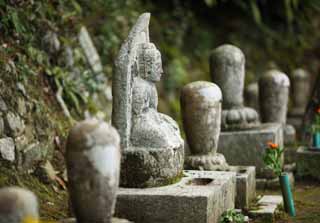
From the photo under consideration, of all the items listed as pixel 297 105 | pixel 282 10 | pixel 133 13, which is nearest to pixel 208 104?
pixel 133 13

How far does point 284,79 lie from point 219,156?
2.40m

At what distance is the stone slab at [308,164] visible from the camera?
26.4 feet

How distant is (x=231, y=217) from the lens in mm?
5723

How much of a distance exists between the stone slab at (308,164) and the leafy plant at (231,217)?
97.9 inches

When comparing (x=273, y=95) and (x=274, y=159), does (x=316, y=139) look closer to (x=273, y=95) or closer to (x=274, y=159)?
(x=273, y=95)

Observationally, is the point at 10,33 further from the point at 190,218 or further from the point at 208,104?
the point at 190,218

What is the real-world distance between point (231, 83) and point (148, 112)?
2484 mm

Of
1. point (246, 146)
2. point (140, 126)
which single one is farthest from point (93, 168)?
point (246, 146)

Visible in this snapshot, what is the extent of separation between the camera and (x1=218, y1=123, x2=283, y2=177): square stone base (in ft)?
25.8

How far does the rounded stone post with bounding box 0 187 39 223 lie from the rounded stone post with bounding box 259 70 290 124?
219 inches

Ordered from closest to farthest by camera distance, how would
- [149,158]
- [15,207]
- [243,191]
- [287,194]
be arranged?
[15,207]
[149,158]
[287,194]
[243,191]

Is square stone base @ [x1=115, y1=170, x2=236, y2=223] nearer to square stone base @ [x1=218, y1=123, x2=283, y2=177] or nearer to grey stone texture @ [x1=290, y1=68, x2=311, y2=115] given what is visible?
square stone base @ [x1=218, y1=123, x2=283, y2=177]

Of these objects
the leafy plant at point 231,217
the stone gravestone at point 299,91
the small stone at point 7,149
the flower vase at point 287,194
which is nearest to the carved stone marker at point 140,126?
the leafy plant at point 231,217

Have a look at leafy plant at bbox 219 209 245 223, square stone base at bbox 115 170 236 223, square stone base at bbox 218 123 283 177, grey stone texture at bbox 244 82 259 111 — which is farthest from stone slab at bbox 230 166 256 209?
grey stone texture at bbox 244 82 259 111
